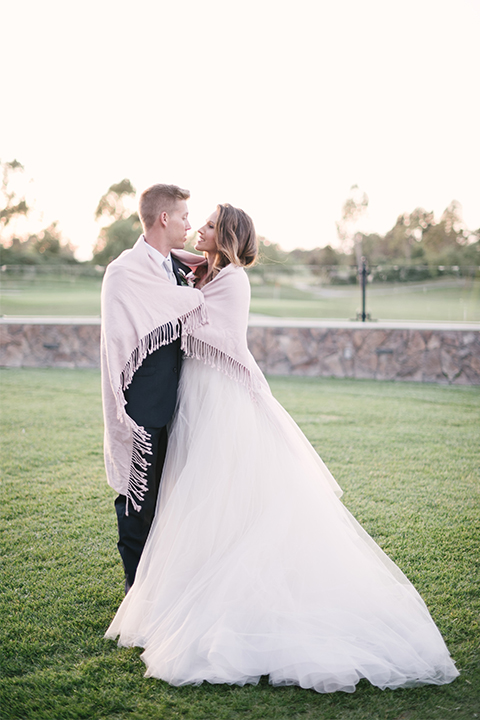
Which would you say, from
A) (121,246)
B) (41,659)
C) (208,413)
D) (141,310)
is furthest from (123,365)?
(121,246)

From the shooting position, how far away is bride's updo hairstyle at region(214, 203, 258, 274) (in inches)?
107

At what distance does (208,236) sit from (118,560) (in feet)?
6.62

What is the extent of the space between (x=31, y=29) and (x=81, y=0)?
55.3 inches

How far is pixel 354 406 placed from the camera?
7.77 meters

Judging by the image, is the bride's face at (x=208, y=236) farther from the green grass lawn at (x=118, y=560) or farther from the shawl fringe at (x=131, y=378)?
the green grass lawn at (x=118, y=560)

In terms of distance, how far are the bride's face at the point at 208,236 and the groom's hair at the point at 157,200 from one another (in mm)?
188

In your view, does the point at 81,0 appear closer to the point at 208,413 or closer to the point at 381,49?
the point at 381,49

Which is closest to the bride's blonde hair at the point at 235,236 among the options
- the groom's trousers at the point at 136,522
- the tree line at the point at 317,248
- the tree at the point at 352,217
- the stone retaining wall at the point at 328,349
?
the groom's trousers at the point at 136,522

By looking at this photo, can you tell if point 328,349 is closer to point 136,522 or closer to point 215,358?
point 215,358

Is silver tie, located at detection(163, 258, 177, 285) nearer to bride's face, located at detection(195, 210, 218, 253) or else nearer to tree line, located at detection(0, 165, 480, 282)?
bride's face, located at detection(195, 210, 218, 253)

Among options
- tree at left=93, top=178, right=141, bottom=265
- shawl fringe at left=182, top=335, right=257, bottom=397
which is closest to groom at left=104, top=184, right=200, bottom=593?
shawl fringe at left=182, top=335, right=257, bottom=397

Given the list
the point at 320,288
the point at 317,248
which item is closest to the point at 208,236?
the point at 320,288

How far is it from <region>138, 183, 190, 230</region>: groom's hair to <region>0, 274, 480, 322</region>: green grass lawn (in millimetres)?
10181

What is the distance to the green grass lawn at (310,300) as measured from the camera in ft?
39.8
